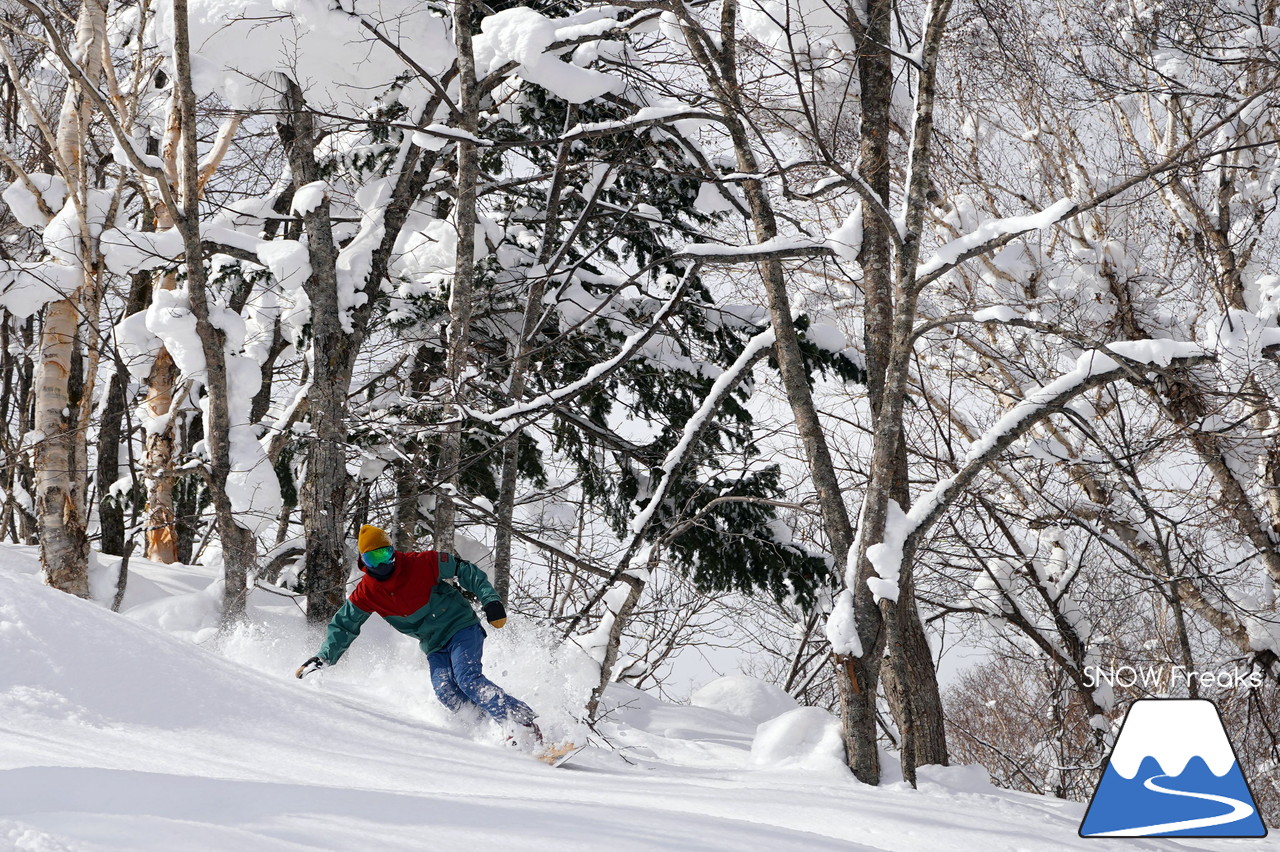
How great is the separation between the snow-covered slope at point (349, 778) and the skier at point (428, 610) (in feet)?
0.80

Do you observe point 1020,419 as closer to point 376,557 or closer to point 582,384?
point 582,384

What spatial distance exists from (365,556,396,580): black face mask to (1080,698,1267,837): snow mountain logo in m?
4.18

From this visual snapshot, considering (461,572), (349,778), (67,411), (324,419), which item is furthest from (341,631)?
(67,411)

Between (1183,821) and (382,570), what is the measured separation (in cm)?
506

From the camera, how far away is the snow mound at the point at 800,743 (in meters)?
6.14

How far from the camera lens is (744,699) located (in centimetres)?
917

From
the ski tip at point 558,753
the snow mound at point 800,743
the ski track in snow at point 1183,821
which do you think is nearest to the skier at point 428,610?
the ski tip at point 558,753

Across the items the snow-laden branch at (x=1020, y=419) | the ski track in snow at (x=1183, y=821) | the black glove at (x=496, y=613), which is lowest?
the ski track in snow at (x=1183, y=821)

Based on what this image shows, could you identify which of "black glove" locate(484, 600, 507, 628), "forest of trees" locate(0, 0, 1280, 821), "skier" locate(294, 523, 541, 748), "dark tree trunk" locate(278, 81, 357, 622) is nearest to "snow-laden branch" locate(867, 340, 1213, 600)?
"forest of trees" locate(0, 0, 1280, 821)

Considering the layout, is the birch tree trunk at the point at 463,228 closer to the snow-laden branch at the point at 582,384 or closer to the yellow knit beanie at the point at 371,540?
the snow-laden branch at the point at 582,384

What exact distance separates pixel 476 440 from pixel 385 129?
318cm

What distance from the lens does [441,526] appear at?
26.3ft

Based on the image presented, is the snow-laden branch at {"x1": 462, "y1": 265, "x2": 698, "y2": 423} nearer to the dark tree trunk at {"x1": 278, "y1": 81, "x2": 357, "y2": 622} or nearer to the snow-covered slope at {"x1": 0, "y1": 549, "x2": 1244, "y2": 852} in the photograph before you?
the snow-covered slope at {"x1": 0, "y1": 549, "x2": 1244, "y2": 852}

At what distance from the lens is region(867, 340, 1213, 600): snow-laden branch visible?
552 cm
